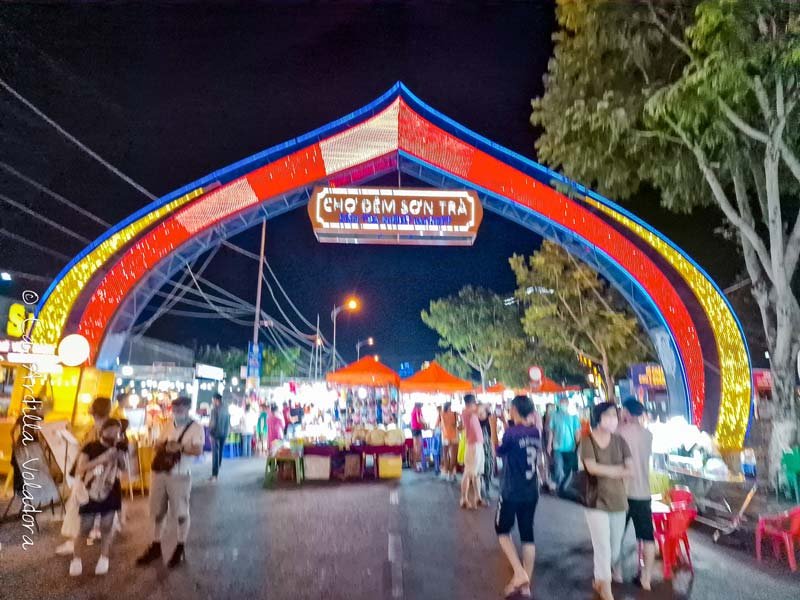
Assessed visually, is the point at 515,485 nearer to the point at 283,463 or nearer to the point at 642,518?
the point at 642,518

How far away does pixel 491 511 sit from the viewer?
9.27 m

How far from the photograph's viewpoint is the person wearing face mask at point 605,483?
198 inches

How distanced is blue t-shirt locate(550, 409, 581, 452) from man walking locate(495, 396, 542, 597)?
6.54m

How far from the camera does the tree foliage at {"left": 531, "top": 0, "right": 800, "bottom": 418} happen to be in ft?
25.4

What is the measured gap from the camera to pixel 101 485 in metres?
5.79

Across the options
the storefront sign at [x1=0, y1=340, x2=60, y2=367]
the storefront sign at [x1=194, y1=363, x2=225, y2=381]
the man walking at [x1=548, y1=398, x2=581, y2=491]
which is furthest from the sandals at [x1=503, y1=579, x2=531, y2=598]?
the storefront sign at [x1=194, y1=363, x2=225, y2=381]

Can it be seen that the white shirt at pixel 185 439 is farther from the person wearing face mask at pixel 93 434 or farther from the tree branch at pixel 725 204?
the tree branch at pixel 725 204

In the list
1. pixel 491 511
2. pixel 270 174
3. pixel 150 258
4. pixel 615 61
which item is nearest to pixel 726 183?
pixel 615 61

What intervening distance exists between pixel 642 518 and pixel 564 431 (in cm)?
609

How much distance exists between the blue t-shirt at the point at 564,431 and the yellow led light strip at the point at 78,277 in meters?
9.16

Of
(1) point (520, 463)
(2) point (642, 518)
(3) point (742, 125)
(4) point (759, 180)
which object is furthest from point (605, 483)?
(4) point (759, 180)

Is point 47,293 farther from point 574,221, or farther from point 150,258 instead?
point 574,221

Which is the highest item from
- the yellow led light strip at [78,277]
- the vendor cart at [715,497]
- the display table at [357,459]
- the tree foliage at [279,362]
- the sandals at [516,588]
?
the tree foliage at [279,362]

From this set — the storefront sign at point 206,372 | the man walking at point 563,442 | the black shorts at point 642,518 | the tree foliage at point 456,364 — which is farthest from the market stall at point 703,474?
the tree foliage at point 456,364
